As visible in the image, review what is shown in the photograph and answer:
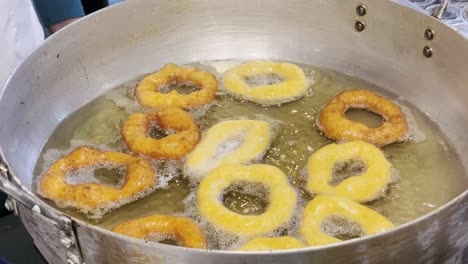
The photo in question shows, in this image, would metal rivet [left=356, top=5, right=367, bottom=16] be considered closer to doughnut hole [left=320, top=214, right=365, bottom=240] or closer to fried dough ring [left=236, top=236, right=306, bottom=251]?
doughnut hole [left=320, top=214, right=365, bottom=240]

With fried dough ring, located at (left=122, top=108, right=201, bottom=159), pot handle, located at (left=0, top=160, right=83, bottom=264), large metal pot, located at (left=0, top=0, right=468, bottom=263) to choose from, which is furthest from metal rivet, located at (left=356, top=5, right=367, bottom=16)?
pot handle, located at (left=0, top=160, right=83, bottom=264)

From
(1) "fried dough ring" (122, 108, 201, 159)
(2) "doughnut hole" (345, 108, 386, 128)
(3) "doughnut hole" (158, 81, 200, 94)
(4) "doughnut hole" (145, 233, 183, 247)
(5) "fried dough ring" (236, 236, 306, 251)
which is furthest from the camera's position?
(3) "doughnut hole" (158, 81, 200, 94)

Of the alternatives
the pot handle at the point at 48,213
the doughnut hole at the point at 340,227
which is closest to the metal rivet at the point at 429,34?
the doughnut hole at the point at 340,227

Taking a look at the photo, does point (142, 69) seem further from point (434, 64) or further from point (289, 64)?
point (434, 64)

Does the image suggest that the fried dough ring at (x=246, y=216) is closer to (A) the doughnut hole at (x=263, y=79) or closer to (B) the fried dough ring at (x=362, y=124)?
(B) the fried dough ring at (x=362, y=124)

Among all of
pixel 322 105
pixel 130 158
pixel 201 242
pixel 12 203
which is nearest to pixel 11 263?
pixel 12 203
